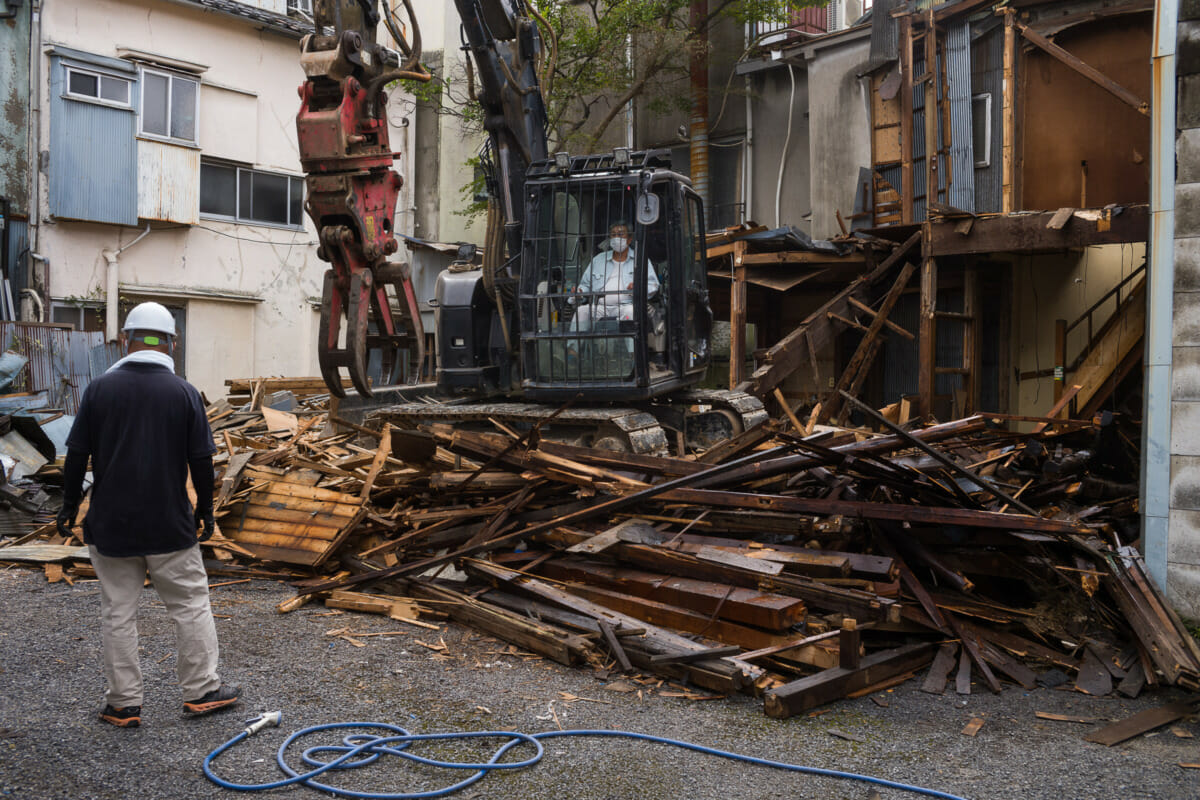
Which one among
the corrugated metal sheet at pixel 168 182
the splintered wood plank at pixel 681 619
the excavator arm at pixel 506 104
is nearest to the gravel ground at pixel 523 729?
the splintered wood plank at pixel 681 619

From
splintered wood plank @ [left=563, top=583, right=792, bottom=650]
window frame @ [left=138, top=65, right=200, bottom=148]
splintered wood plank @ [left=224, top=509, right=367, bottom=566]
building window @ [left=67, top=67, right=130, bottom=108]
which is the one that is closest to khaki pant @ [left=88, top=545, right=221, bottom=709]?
splintered wood plank @ [left=563, top=583, right=792, bottom=650]

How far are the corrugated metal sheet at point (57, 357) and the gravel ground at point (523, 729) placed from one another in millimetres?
10754

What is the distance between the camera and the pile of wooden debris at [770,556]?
17.7 feet

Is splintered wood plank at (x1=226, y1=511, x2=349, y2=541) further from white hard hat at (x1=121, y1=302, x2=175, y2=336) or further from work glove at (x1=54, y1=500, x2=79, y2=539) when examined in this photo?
white hard hat at (x1=121, y1=302, x2=175, y2=336)

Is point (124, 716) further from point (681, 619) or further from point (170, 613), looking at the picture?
point (681, 619)

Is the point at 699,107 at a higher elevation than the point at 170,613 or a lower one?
higher

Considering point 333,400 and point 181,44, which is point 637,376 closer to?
point 333,400

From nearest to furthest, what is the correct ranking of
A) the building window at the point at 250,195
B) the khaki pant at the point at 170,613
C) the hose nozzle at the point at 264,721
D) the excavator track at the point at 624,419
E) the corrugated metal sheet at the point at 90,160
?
1. the hose nozzle at the point at 264,721
2. the khaki pant at the point at 170,613
3. the excavator track at the point at 624,419
4. the corrugated metal sheet at the point at 90,160
5. the building window at the point at 250,195

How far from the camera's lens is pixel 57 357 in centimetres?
1578

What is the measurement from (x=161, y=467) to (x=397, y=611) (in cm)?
224

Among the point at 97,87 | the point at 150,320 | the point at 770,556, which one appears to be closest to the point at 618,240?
the point at 770,556

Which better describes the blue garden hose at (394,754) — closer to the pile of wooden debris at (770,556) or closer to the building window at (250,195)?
the pile of wooden debris at (770,556)

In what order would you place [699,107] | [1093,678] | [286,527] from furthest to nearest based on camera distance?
[699,107]
[286,527]
[1093,678]

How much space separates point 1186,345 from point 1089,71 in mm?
9423
